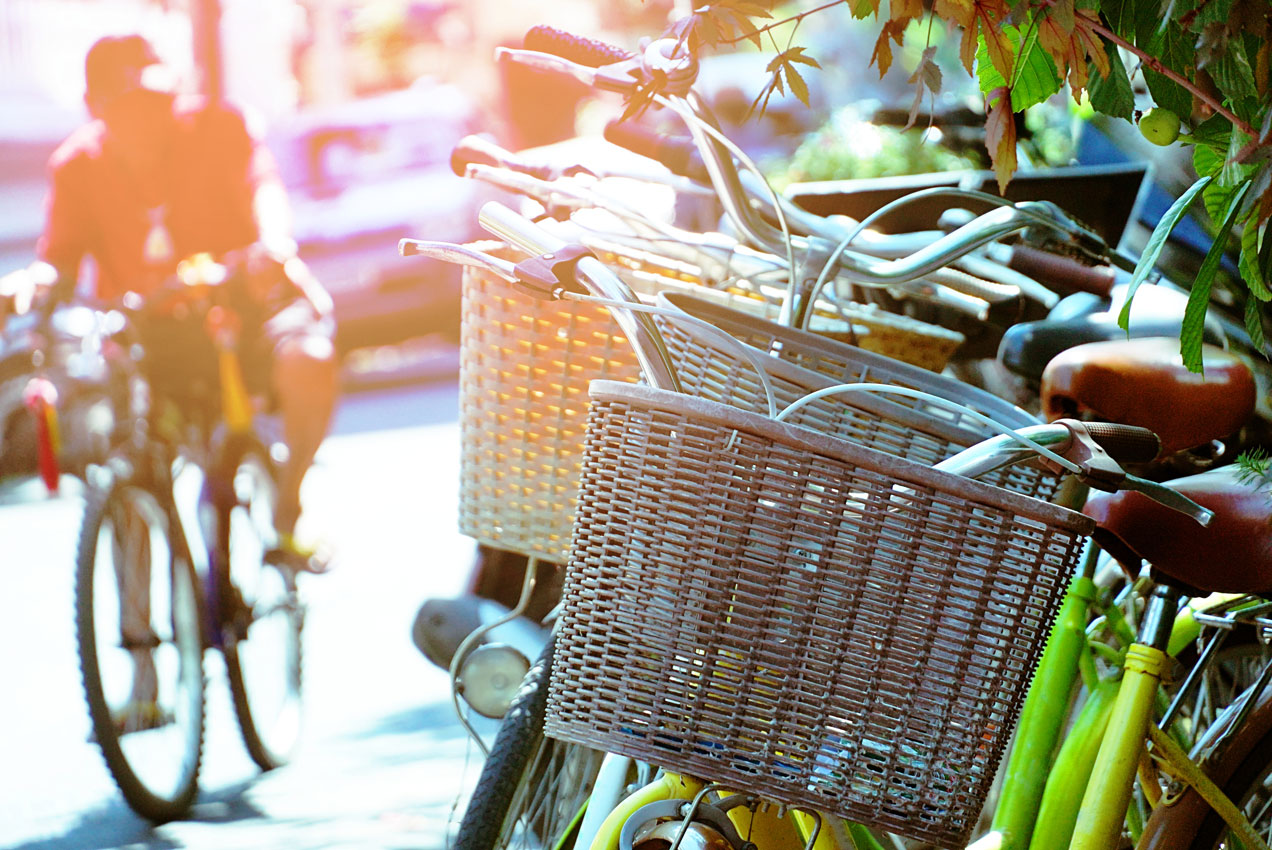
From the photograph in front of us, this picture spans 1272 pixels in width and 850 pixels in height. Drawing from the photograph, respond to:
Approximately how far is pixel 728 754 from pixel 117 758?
7.80 ft

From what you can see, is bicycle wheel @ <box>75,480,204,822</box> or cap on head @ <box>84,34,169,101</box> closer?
bicycle wheel @ <box>75,480,204,822</box>

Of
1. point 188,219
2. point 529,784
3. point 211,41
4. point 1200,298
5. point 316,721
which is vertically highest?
point 1200,298

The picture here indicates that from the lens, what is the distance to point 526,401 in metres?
2.38

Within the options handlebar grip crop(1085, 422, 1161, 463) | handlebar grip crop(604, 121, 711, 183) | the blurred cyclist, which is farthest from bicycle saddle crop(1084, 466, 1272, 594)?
the blurred cyclist

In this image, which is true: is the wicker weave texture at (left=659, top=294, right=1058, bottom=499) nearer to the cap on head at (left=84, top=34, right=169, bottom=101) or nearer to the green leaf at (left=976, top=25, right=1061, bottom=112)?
the green leaf at (left=976, top=25, right=1061, bottom=112)

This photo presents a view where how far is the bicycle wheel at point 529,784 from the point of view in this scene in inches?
84.0

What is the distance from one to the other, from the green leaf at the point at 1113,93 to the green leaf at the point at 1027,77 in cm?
4

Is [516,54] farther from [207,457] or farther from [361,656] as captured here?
[361,656]

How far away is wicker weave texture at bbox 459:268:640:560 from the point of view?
2.34 m

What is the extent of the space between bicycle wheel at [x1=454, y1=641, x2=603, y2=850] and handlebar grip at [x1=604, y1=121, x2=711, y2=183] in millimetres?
987

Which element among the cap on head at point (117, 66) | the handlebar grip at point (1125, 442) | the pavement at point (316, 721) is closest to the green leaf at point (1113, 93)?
the handlebar grip at point (1125, 442)

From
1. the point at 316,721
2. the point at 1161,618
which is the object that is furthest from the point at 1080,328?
the point at 316,721

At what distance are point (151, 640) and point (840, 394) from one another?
8.00 feet

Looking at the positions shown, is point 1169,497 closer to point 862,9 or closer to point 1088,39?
point 1088,39
